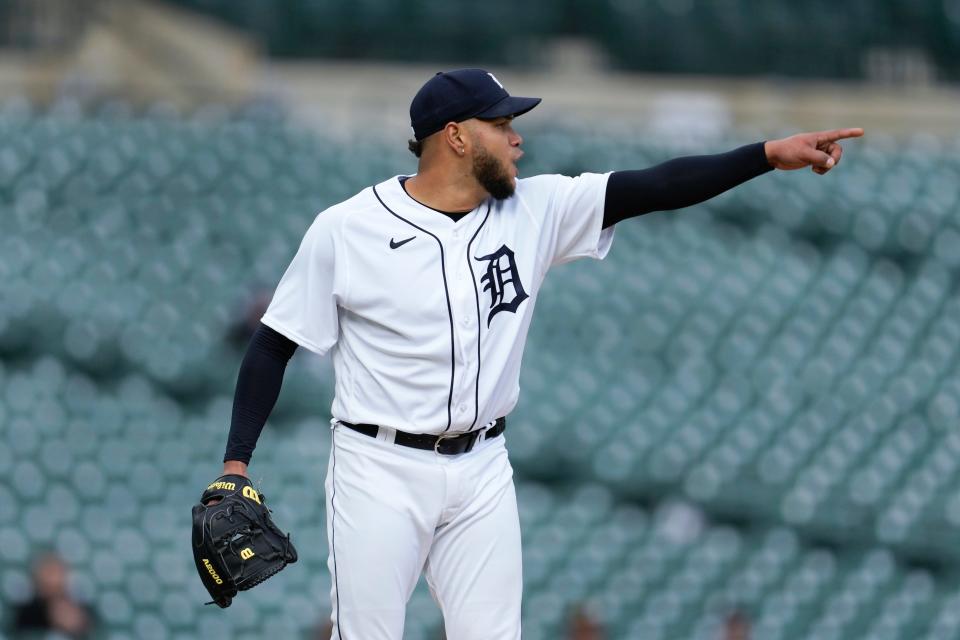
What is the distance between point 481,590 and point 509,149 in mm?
809

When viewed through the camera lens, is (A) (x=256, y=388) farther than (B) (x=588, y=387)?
No

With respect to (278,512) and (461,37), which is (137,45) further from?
(278,512)

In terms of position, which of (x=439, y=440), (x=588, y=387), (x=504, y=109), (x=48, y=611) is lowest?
(x=48, y=611)

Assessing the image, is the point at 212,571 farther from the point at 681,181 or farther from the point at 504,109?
the point at 681,181

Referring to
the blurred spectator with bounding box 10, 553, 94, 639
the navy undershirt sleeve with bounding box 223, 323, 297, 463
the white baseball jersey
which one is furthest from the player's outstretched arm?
the blurred spectator with bounding box 10, 553, 94, 639

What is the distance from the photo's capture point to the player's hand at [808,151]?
2.65 metres

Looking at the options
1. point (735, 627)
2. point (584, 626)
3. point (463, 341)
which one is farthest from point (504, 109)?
point (735, 627)

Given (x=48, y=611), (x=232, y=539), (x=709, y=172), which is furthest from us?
(x=48, y=611)

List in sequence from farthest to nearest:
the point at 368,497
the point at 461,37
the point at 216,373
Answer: the point at 461,37, the point at 216,373, the point at 368,497

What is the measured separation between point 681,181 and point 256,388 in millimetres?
871

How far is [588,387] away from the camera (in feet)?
25.9

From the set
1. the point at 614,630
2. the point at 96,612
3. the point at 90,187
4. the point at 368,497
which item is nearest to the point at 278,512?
the point at 96,612

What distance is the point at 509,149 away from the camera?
8.97 ft

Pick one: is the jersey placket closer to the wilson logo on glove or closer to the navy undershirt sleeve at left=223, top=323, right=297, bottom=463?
the navy undershirt sleeve at left=223, top=323, right=297, bottom=463
